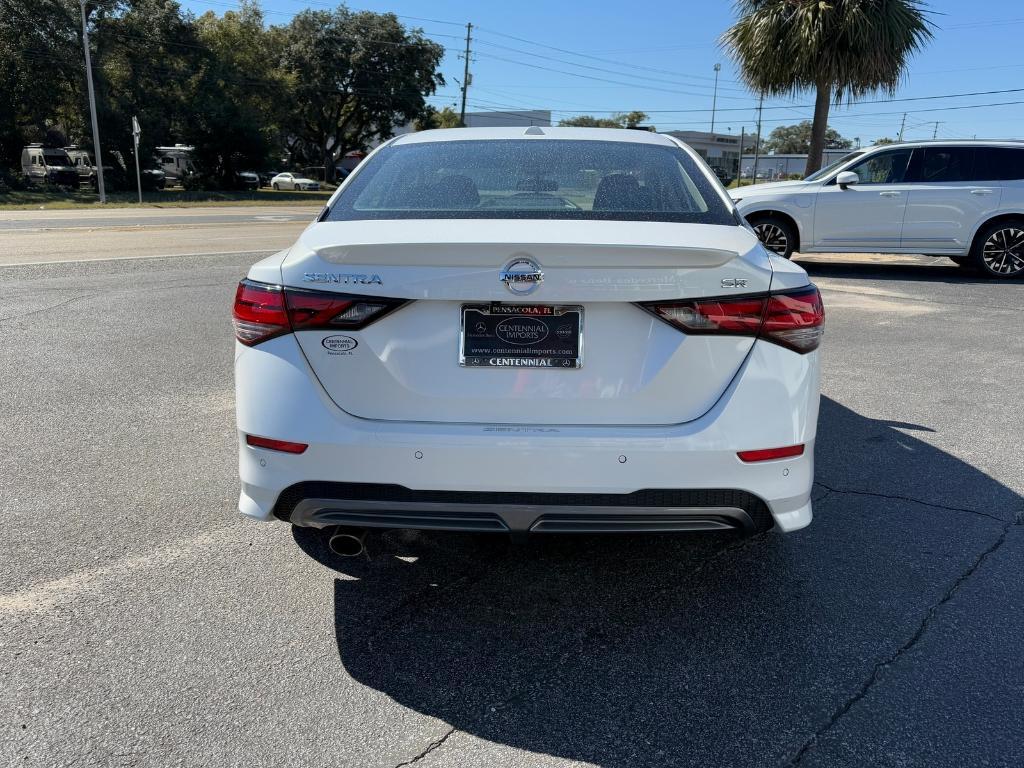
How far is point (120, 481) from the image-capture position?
4203mm

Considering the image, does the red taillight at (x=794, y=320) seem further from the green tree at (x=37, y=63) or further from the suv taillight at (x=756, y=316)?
the green tree at (x=37, y=63)

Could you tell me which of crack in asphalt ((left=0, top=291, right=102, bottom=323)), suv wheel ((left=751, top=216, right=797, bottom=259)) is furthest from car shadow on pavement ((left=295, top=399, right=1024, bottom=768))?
suv wheel ((left=751, top=216, right=797, bottom=259))

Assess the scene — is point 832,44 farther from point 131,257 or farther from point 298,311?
point 298,311

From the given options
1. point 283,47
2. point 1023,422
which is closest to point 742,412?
point 1023,422

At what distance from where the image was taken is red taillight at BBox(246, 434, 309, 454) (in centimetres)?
267

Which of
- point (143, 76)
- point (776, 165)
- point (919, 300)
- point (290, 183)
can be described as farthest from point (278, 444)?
point (776, 165)

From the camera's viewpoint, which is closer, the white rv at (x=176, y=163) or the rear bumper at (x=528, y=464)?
the rear bumper at (x=528, y=464)

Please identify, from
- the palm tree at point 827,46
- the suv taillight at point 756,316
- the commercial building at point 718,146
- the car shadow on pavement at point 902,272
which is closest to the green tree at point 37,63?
the palm tree at point 827,46

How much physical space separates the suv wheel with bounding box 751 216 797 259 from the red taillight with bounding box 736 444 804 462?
1020 cm

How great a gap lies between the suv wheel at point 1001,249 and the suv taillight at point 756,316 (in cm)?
1094

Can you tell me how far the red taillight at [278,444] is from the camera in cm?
267

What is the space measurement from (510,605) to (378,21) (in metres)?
60.8

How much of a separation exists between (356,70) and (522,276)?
59.2 meters

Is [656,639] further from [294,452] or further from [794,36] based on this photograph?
[794,36]
